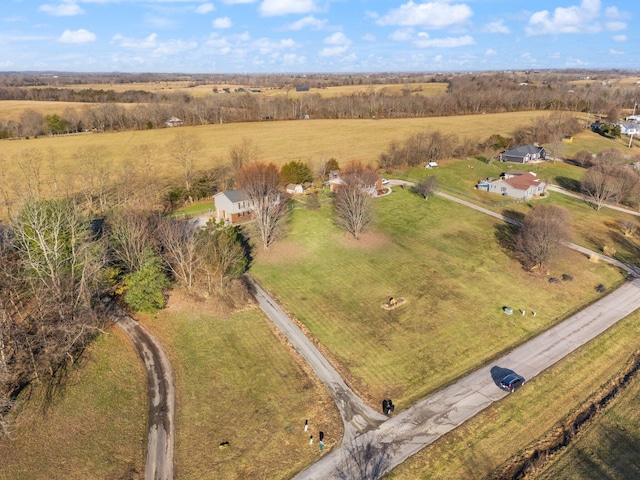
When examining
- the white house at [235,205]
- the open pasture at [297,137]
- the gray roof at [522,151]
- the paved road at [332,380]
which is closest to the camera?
the paved road at [332,380]

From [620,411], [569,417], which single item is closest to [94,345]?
[569,417]

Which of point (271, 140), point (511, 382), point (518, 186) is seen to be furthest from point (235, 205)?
point (271, 140)

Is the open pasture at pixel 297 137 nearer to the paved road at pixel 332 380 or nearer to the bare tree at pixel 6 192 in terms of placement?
the bare tree at pixel 6 192

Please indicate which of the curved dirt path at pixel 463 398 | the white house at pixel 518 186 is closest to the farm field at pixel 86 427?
the curved dirt path at pixel 463 398

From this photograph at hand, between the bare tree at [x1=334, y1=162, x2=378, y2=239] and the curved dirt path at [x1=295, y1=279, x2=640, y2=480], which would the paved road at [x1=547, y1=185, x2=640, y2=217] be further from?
the bare tree at [x1=334, y1=162, x2=378, y2=239]

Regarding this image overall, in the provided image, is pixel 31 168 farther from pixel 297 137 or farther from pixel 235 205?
pixel 297 137

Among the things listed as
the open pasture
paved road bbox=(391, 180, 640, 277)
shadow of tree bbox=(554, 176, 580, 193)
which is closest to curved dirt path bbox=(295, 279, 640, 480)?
paved road bbox=(391, 180, 640, 277)
